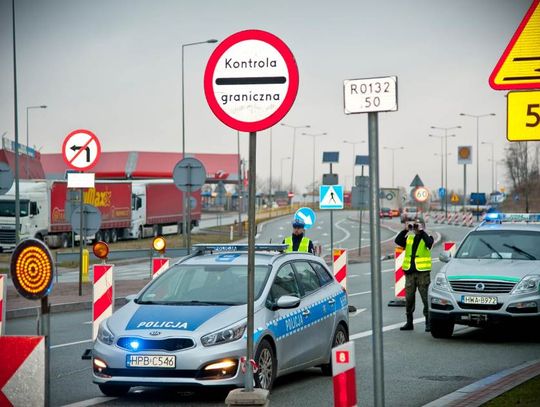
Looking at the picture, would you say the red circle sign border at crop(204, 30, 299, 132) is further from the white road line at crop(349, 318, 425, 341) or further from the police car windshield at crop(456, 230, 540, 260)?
the police car windshield at crop(456, 230, 540, 260)

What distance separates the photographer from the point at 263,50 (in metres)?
7.45

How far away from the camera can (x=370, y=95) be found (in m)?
6.85

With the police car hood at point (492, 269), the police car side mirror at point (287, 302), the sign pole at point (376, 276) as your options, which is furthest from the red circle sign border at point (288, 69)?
the police car hood at point (492, 269)

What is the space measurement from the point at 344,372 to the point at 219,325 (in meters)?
3.87

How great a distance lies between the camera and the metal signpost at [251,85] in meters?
7.36

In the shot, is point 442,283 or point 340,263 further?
point 340,263

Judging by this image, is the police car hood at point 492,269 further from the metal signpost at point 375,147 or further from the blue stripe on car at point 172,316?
the metal signpost at point 375,147

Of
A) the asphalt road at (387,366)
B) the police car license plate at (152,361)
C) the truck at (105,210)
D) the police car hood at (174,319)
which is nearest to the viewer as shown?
the police car license plate at (152,361)

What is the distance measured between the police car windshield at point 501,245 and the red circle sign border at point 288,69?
422 inches

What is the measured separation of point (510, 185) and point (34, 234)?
79.9 m

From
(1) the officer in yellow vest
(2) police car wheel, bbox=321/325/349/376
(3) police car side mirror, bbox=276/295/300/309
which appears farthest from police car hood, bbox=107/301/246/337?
(1) the officer in yellow vest

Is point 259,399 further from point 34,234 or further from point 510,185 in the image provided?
point 510,185

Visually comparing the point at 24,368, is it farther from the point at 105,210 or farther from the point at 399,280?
the point at 105,210

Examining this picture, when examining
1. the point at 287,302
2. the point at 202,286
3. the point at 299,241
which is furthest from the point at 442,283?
the point at 287,302
